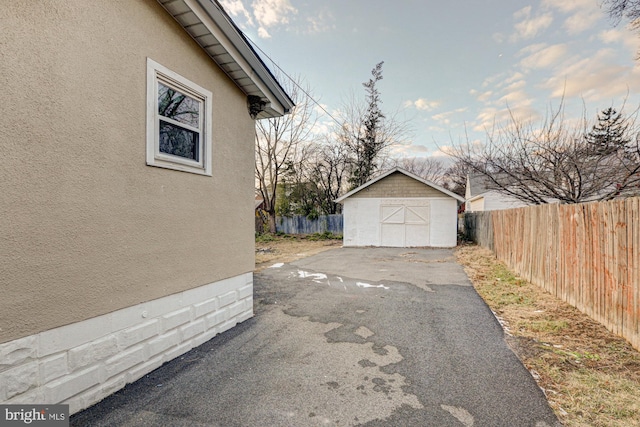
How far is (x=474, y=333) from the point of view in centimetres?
400

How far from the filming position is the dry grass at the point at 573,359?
226 centimetres

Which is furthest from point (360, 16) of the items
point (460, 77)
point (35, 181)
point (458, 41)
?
point (35, 181)

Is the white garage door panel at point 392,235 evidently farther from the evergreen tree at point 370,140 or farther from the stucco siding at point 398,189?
the evergreen tree at point 370,140

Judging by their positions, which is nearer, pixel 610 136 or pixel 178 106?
pixel 178 106

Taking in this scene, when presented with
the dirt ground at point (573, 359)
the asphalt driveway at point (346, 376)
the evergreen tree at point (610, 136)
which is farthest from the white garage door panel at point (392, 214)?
the asphalt driveway at point (346, 376)

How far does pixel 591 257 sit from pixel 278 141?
19.5 metres

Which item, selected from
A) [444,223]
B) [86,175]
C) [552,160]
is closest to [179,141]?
[86,175]

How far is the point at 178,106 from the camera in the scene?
350 cm

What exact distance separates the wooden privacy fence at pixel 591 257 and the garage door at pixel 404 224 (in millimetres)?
8152

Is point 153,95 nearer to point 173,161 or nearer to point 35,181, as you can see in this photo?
point 173,161

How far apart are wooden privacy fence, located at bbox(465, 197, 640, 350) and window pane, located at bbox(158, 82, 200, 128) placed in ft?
Answer: 18.1

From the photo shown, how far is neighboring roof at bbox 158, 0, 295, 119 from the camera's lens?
3.34 metres

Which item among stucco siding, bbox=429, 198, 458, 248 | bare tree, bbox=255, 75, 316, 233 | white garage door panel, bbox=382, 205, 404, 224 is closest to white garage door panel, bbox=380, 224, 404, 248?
white garage door panel, bbox=382, 205, 404, 224

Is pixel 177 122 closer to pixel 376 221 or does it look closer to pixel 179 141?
pixel 179 141
